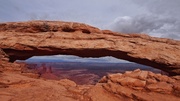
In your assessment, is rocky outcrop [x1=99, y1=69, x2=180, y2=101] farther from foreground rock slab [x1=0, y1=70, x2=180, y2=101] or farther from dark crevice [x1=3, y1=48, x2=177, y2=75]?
dark crevice [x1=3, y1=48, x2=177, y2=75]

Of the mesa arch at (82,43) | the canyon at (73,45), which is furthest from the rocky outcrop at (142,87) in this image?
the mesa arch at (82,43)

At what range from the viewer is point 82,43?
17.8 metres

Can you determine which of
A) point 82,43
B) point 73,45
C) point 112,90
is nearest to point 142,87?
point 112,90

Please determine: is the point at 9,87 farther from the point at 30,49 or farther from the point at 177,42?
the point at 177,42

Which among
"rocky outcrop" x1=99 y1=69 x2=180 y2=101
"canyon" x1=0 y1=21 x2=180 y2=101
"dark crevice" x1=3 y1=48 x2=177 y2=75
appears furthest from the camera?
"dark crevice" x1=3 y1=48 x2=177 y2=75

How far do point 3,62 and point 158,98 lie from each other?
41.2 ft

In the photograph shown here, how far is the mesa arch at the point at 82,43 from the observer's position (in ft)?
56.9

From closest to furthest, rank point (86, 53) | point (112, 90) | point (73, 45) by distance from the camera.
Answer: point (112, 90), point (73, 45), point (86, 53)

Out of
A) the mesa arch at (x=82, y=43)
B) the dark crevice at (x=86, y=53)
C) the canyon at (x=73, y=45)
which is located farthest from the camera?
the dark crevice at (x=86, y=53)

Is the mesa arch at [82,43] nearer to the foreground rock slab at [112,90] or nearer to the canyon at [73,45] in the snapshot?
the canyon at [73,45]

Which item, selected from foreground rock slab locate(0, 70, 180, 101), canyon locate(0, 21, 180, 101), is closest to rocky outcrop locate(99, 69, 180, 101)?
foreground rock slab locate(0, 70, 180, 101)

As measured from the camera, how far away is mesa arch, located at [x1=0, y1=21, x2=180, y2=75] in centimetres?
1734

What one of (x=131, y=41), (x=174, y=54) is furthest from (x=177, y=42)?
(x=131, y=41)

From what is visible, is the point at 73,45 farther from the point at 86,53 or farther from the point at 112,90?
the point at 112,90
